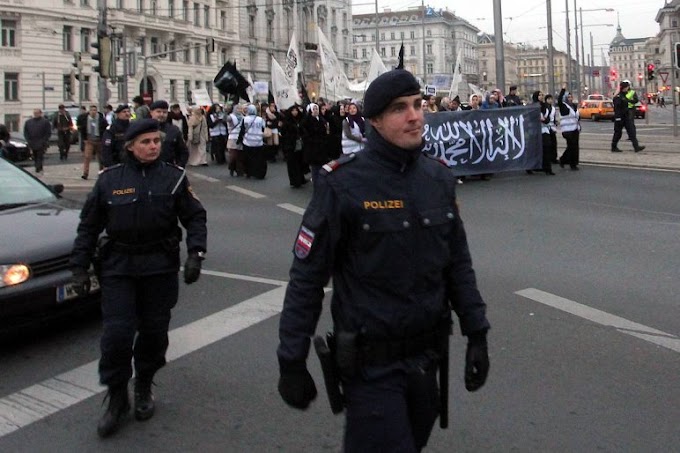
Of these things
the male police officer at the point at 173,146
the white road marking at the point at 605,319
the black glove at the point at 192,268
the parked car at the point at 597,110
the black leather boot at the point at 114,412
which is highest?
the parked car at the point at 597,110

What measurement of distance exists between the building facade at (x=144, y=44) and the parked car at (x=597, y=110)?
2112 centimetres

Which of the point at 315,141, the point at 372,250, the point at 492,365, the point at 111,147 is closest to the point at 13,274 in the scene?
the point at 492,365

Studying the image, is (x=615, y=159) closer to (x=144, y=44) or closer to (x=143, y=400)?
(x=143, y=400)

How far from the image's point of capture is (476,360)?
3.11 meters

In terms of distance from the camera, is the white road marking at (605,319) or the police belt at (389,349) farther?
the white road marking at (605,319)

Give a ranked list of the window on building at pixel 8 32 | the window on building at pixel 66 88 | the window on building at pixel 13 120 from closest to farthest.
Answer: the window on building at pixel 13 120 → the window on building at pixel 8 32 → the window on building at pixel 66 88

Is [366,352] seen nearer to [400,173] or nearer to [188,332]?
[400,173]

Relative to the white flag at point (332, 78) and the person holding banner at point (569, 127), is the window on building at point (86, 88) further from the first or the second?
the person holding banner at point (569, 127)

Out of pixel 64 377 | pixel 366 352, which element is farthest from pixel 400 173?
pixel 64 377

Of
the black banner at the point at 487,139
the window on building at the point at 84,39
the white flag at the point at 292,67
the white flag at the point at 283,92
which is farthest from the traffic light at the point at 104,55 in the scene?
the window on building at the point at 84,39

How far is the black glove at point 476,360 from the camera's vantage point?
122 inches

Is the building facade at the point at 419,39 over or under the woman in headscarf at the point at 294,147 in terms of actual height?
over

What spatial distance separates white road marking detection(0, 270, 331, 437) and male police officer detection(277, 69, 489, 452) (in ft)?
7.84

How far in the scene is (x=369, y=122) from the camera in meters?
3.06
